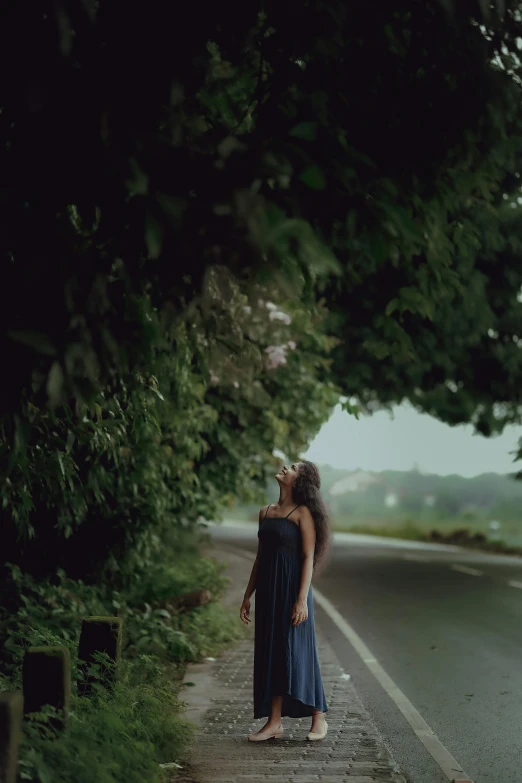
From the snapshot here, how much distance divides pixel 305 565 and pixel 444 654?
4.67 metres

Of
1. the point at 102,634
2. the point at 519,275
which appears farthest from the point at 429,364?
the point at 102,634

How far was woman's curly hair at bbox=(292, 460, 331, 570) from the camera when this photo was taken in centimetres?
685

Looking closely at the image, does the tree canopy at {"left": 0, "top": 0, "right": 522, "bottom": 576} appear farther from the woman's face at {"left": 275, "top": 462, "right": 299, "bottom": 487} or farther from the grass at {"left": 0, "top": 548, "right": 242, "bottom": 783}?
the grass at {"left": 0, "top": 548, "right": 242, "bottom": 783}

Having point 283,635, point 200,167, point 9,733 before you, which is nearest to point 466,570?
point 283,635

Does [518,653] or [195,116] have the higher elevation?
[195,116]

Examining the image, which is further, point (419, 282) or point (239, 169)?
point (419, 282)

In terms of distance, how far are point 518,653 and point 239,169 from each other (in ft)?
26.8

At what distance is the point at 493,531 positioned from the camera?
38.6 m

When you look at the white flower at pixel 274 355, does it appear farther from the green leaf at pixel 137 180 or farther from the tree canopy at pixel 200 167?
the green leaf at pixel 137 180

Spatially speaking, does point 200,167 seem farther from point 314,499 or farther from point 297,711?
point 297,711

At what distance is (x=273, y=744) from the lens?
6.50 meters

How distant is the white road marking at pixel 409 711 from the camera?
20.5 feet

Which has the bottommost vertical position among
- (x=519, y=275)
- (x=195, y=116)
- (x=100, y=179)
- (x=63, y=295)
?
(x=63, y=295)

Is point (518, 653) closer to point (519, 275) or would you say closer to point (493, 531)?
point (519, 275)
